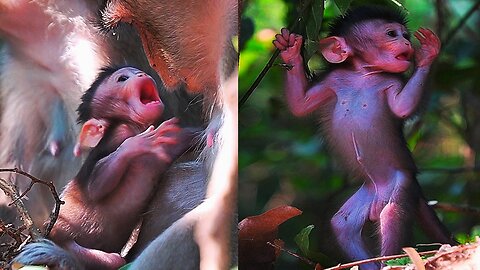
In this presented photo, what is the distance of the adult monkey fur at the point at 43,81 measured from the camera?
1.83 metres

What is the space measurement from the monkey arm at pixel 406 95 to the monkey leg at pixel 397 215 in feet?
0.45

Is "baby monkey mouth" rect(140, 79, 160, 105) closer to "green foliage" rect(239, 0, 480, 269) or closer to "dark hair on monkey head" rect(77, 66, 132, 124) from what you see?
"dark hair on monkey head" rect(77, 66, 132, 124)

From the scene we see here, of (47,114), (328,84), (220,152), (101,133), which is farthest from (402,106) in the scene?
(47,114)

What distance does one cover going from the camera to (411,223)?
1721mm

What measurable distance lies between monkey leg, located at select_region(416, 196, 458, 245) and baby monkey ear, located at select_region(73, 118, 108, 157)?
2.29 ft

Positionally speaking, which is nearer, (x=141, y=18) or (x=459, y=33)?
(x=141, y=18)

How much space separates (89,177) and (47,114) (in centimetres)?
20

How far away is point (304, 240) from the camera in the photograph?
5.66 feet

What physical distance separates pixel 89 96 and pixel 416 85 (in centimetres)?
71

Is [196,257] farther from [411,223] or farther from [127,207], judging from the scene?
[411,223]

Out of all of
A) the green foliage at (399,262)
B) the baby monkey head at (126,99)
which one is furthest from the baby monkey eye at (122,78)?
the green foliage at (399,262)

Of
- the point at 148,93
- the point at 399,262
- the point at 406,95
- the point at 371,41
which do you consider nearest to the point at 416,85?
the point at 406,95

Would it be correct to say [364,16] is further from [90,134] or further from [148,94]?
[90,134]

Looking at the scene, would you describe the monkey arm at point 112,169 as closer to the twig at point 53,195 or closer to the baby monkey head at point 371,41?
the twig at point 53,195
